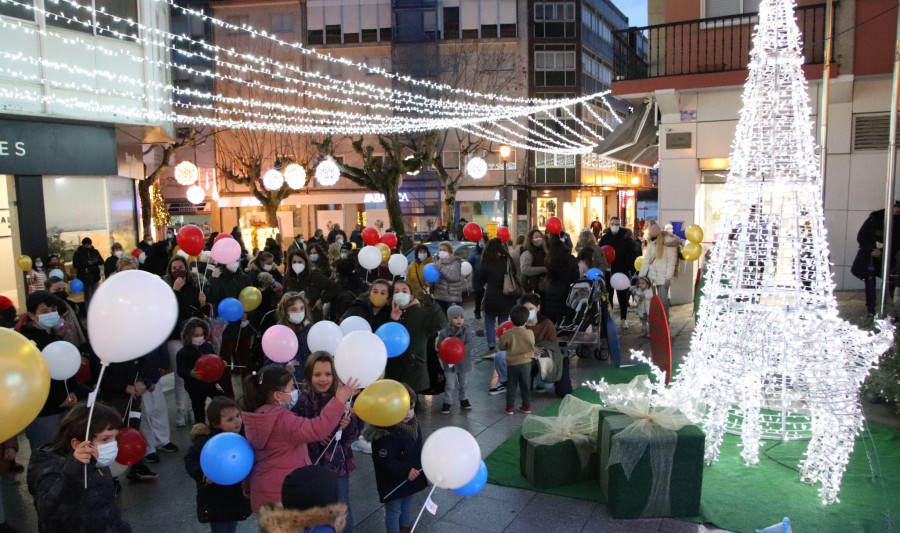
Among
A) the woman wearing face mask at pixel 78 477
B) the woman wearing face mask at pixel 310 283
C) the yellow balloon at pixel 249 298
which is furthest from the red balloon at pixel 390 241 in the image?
the woman wearing face mask at pixel 78 477

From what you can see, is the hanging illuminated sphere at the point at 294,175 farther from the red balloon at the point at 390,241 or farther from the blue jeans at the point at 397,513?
the blue jeans at the point at 397,513

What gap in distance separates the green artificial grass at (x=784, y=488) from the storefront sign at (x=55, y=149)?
11281mm

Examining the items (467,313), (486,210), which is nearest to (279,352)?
(467,313)

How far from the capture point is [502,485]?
5332 millimetres

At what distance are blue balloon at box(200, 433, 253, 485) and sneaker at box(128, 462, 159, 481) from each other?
8.36 feet

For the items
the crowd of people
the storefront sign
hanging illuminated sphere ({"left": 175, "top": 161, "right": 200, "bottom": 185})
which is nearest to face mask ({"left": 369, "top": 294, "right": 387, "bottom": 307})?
the crowd of people

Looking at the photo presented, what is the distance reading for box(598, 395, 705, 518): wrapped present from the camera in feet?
14.9

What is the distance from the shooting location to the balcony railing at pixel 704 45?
11.6 meters

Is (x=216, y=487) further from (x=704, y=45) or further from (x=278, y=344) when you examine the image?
(x=704, y=45)

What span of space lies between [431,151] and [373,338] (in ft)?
69.8

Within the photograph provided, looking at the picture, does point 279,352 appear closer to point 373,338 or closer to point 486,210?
point 373,338

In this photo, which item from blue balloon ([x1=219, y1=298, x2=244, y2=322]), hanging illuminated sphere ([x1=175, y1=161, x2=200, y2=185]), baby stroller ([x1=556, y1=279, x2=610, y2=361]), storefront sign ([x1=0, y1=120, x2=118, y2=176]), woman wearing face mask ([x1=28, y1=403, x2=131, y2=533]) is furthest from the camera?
hanging illuminated sphere ([x1=175, y1=161, x2=200, y2=185])

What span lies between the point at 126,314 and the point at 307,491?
6.11ft

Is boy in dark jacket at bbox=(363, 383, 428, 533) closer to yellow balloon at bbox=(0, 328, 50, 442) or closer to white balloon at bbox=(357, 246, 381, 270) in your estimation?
yellow balloon at bbox=(0, 328, 50, 442)
